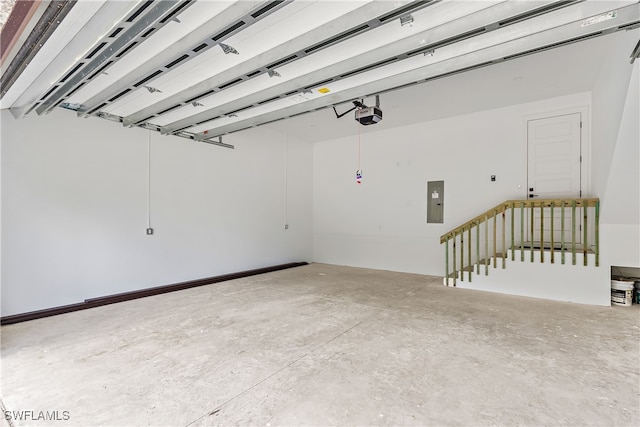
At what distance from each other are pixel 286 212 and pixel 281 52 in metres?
5.71

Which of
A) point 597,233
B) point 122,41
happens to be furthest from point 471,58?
point 597,233

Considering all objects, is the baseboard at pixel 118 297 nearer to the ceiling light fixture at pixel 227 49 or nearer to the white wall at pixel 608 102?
the ceiling light fixture at pixel 227 49

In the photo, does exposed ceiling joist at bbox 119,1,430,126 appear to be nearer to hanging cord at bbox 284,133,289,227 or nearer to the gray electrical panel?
hanging cord at bbox 284,133,289,227

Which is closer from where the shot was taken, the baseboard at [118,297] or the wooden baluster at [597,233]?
the baseboard at [118,297]

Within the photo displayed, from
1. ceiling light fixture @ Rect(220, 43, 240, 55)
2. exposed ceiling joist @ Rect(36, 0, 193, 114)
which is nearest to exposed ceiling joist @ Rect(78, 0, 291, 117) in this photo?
ceiling light fixture @ Rect(220, 43, 240, 55)

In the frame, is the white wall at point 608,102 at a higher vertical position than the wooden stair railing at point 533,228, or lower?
higher

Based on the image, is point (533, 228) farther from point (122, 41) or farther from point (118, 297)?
point (118, 297)

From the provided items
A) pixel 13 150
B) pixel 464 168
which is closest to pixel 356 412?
pixel 13 150

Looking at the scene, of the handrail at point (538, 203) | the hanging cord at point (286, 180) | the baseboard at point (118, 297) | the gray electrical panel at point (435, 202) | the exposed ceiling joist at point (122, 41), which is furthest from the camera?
the hanging cord at point (286, 180)

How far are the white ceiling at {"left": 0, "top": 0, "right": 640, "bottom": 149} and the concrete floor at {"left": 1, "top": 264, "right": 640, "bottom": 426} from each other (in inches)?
102

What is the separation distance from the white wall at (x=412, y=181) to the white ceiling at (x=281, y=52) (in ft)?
5.99

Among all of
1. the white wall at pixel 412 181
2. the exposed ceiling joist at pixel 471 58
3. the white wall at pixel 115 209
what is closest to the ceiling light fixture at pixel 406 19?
the exposed ceiling joist at pixel 471 58

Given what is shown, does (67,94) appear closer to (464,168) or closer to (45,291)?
(45,291)

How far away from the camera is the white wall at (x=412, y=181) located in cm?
597
